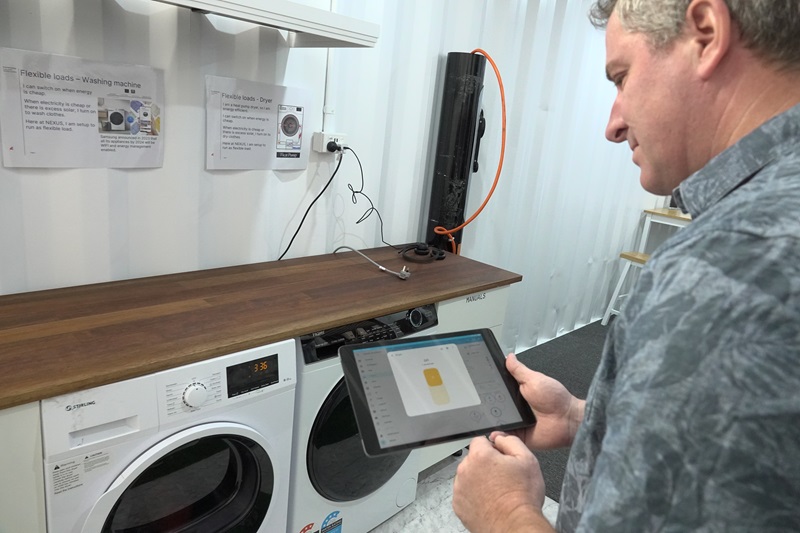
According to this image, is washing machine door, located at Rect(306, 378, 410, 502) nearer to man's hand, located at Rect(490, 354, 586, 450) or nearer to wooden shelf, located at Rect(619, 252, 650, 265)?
man's hand, located at Rect(490, 354, 586, 450)

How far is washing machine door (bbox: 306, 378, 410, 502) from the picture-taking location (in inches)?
59.2

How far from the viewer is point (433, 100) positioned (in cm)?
225

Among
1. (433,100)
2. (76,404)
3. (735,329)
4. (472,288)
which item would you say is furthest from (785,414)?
(433,100)

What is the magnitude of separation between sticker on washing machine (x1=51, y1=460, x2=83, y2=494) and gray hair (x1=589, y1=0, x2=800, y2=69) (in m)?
1.20

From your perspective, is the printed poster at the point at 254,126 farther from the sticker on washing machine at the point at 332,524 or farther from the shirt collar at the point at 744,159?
the shirt collar at the point at 744,159

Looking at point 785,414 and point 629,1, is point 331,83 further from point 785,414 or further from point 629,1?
point 785,414

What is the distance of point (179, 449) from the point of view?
122 centimetres

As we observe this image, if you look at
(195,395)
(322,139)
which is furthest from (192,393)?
(322,139)

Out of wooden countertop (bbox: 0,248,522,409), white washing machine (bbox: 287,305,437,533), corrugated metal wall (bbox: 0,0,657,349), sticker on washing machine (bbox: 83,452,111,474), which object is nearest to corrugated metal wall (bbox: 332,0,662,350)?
corrugated metal wall (bbox: 0,0,657,349)

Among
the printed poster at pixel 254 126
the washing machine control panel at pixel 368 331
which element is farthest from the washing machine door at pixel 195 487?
the printed poster at pixel 254 126

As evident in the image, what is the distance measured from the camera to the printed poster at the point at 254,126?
5.27ft

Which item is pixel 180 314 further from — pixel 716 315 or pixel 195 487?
pixel 716 315

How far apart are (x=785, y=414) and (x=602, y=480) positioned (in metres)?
0.15

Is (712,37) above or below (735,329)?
above
